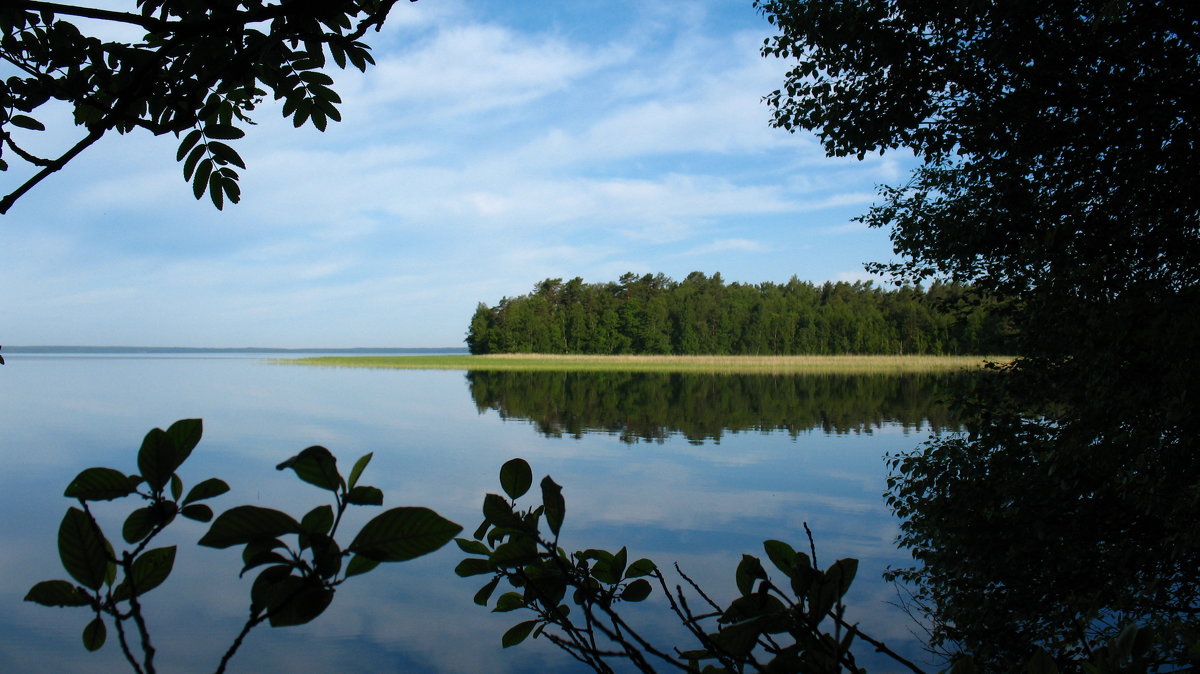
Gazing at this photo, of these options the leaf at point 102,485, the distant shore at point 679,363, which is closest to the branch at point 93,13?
the leaf at point 102,485

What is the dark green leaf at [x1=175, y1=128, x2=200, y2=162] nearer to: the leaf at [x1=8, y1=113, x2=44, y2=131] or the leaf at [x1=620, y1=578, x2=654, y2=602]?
the leaf at [x1=8, y1=113, x2=44, y2=131]

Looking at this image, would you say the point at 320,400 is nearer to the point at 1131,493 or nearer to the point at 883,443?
the point at 883,443

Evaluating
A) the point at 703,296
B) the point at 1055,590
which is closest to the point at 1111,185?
the point at 1055,590

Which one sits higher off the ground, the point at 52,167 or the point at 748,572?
the point at 52,167

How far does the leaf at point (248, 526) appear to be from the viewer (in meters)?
0.57

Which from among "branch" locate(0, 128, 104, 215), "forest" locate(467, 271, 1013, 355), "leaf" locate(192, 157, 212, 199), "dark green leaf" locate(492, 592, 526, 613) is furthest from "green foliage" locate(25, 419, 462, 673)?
"forest" locate(467, 271, 1013, 355)

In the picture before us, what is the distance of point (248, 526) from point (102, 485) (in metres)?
0.12

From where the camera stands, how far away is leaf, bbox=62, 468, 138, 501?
0.56 metres

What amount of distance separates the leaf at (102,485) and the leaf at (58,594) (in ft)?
0.27

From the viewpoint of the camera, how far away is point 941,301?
220 inches

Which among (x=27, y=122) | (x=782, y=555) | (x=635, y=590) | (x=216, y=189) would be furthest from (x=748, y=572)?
(x=27, y=122)

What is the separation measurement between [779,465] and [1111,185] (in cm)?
943

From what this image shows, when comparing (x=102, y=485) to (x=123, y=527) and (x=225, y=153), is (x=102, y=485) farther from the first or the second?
(x=225, y=153)

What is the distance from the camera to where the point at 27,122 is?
1551 millimetres
